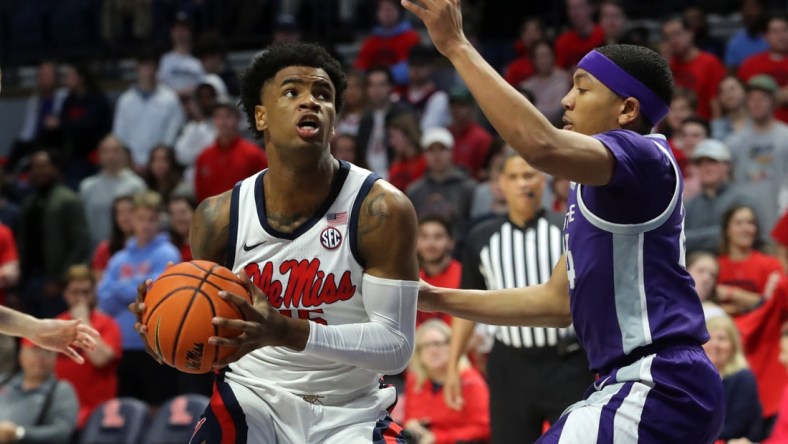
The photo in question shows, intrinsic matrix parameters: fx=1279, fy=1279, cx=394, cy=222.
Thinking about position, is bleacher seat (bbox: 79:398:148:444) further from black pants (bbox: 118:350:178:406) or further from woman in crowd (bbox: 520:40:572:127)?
woman in crowd (bbox: 520:40:572:127)

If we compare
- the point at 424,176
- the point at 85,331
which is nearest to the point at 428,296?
the point at 85,331

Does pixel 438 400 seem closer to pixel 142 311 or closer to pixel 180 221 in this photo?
pixel 180 221

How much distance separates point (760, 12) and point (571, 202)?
25.8 feet

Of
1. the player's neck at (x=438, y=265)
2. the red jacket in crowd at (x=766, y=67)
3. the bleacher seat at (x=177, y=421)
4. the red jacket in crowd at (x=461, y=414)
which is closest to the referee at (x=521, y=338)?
the red jacket in crowd at (x=461, y=414)

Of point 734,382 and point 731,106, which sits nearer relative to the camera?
point 734,382

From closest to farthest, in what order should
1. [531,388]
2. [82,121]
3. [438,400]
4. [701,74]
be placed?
[531,388], [438,400], [701,74], [82,121]

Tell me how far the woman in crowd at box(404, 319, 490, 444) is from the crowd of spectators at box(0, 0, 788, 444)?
0.01 metres

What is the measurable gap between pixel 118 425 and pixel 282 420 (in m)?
4.60

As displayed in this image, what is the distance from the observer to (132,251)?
32.1 feet

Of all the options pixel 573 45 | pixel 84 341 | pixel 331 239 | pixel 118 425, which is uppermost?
pixel 573 45

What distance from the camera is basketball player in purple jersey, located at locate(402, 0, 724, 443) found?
12.4 feet

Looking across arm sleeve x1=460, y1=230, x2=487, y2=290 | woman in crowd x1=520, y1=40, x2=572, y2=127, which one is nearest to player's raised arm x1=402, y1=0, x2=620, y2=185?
arm sleeve x1=460, y1=230, x2=487, y2=290

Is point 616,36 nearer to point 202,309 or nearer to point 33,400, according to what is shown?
point 33,400

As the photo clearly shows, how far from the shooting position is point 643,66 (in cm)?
408
